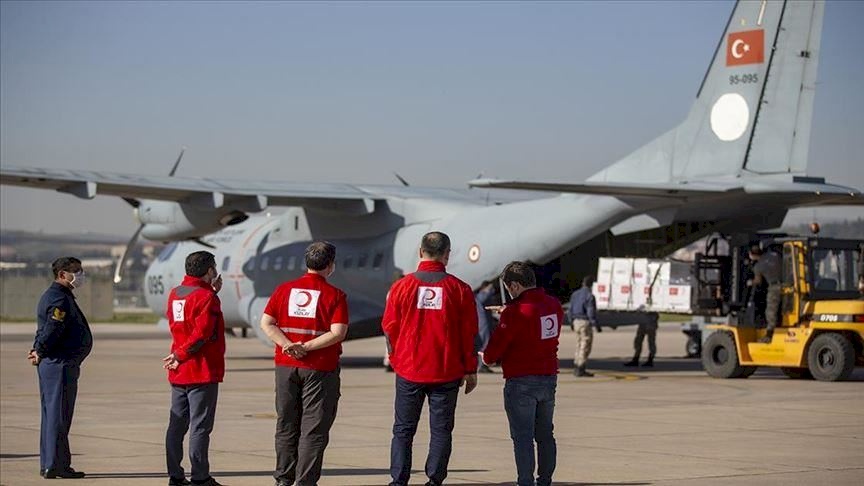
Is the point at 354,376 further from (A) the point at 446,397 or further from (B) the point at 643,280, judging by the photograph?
(A) the point at 446,397

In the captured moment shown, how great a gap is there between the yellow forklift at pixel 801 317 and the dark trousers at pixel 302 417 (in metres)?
13.5

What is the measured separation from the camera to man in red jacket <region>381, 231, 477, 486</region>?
919 cm

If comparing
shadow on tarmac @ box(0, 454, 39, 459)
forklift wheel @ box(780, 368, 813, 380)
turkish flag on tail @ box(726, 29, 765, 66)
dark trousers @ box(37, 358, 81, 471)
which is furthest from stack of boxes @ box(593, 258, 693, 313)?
dark trousers @ box(37, 358, 81, 471)

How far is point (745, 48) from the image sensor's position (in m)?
Answer: 23.8

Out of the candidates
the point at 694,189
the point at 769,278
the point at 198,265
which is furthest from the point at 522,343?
the point at 769,278

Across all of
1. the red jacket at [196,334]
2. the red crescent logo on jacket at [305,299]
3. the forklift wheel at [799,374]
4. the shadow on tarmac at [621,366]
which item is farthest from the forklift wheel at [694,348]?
the red crescent logo on jacket at [305,299]

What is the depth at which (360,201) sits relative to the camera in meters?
28.5

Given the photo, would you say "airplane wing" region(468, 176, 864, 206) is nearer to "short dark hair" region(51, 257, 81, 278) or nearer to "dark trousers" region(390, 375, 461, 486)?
"short dark hair" region(51, 257, 81, 278)

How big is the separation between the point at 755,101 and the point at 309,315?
1569 centimetres

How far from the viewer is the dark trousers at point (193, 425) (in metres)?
9.82

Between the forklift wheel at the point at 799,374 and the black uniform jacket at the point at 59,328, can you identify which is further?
the forklift wheel at the point at 799,374

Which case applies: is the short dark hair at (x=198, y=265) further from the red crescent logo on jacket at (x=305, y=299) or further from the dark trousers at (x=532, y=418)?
the dark trousers at (x=532, y=418)

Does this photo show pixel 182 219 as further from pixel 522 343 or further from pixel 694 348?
pixel 522 343

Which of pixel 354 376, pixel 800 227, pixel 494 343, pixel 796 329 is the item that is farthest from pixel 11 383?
pixel 800 227
